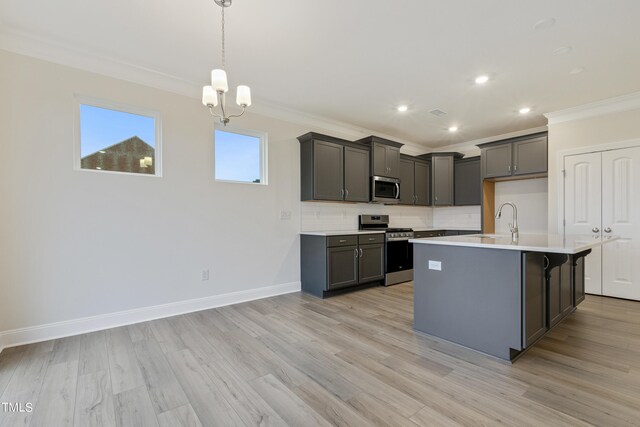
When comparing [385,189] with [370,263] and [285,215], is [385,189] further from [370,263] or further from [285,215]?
[285,215]

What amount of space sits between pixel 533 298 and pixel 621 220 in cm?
280

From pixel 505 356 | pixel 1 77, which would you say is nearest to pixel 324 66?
pixel 1 77

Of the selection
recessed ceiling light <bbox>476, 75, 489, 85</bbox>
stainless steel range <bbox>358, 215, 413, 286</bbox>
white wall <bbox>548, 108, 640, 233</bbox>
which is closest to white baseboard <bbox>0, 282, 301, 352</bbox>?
stainless steel range <bbox>358, 215, 413, 286</bbox>

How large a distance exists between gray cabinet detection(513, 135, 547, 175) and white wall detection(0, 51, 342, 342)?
3.98 metres

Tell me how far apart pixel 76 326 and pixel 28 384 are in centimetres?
92

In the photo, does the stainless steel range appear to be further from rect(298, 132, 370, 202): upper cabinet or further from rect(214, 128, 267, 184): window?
rect(214, 128, 267, 184): window

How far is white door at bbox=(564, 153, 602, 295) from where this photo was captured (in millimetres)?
4055

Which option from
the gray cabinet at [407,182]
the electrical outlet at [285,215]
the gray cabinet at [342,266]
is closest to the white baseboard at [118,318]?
the gray cabinet at [342,266]

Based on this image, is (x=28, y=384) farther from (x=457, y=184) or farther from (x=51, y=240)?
(x=457, y=184)

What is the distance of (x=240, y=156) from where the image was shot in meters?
4.03

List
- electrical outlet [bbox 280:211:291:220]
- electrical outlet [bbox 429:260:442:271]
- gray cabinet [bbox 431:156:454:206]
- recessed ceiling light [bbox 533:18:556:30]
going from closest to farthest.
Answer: recessed ceiling light [bbox 533:18:556:30] → electrical outlet [bbox 429:260:442:271] → electrical outlet [bbox 280:211:291:220] → gray cabinet [bbox 431:156:454:206]

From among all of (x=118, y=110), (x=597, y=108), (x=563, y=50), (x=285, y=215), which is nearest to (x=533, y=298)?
(x=563, y=50)

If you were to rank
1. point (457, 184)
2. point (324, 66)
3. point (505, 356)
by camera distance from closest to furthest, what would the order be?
1. point (505, 356)
2. point (324, 66)
3. point (457, 184)

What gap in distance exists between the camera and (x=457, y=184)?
5.94m
